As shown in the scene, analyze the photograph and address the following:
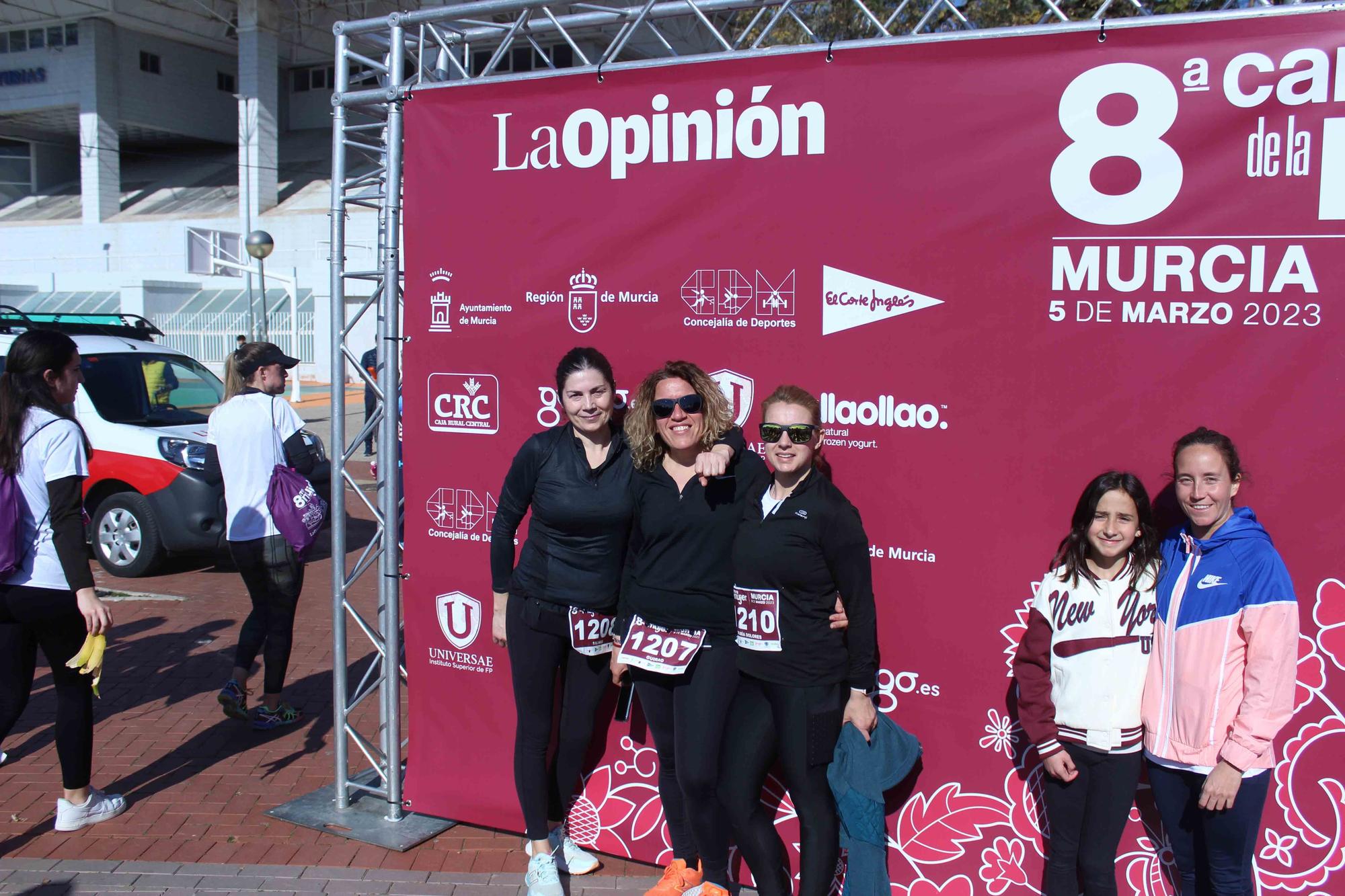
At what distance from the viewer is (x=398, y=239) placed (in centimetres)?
457

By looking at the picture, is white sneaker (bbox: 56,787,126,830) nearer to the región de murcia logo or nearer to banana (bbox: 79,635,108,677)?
banana (bbox: 79,635,108,677)

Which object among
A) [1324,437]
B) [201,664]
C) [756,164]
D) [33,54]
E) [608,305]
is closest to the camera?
[1324,437]

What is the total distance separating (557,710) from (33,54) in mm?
46304

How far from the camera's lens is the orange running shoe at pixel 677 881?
155 inches

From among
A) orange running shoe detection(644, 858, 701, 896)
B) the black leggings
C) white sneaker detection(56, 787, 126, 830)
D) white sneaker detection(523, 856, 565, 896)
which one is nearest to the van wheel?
white sneaker detection(56, 787, 126, 830)

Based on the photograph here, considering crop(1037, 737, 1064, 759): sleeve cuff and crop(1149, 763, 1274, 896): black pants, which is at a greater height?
crop(1037, 737, 1064, 759): sleeve cuff

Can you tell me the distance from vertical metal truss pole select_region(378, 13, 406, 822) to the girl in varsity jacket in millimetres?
2594

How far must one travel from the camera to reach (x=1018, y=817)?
150 inches

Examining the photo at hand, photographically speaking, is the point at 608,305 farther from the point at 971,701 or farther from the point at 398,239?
the point at 971,701

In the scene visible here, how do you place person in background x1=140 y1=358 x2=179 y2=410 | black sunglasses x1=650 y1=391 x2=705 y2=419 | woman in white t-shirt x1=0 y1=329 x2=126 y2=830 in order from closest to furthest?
black sunglasses x1=650 y1=391 x2=705 y2=419
woman in white t-shirt x1=0 y1=329 x2=126 y2=830
person in background x1=140 y1=358 x2=179 y2=410

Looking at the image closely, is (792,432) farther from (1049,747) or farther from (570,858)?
(570,858)

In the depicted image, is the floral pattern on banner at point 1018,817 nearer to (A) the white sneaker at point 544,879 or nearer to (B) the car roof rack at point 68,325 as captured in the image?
(A) the white sneaker at point 544,879

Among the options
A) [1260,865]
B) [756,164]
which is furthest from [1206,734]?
[756,164]

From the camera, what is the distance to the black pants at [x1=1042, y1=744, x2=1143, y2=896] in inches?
129
